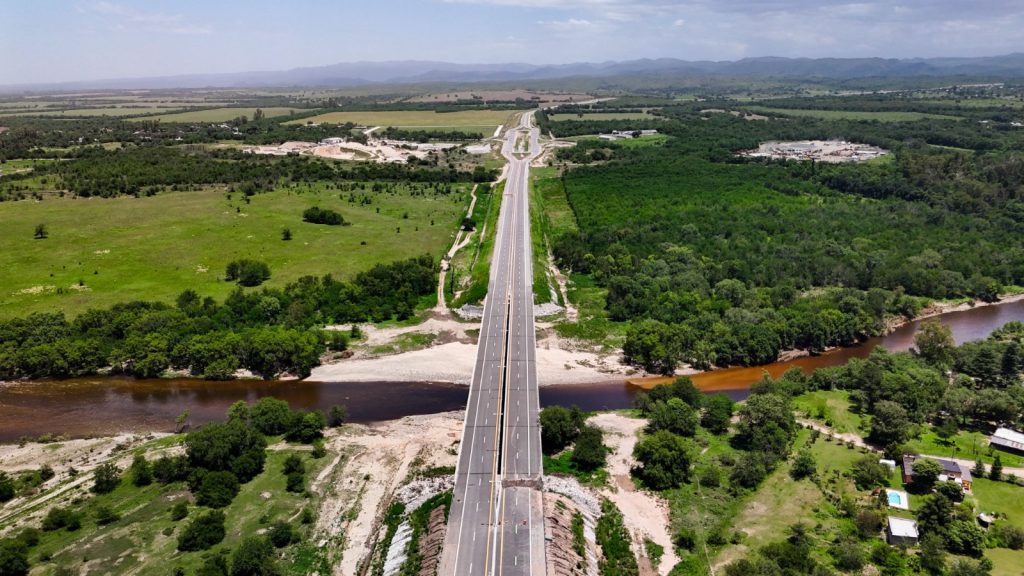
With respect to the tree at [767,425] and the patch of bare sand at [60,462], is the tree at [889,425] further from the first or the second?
the patch of bare sand at [60,462]

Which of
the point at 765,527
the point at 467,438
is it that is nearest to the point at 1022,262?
the point at 765,527

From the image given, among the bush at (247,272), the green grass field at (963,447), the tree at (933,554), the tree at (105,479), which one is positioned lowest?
the tree at (933,554)

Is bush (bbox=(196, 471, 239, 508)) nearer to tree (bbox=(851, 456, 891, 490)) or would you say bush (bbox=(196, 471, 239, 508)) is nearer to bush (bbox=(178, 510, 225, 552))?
bush (bbox=(178, 510, 225, 552))

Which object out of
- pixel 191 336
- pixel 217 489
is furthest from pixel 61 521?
pixel 191 336

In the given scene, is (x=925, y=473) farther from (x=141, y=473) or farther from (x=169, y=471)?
(x=141, y=473)

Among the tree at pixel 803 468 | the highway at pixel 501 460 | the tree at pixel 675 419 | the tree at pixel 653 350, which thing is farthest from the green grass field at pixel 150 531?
the tree at pixel 803 468
